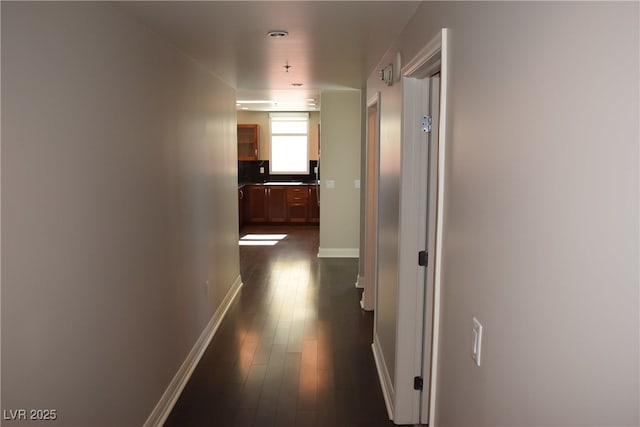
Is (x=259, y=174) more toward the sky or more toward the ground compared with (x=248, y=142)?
more toward the ground

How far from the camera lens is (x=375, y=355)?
4.02m

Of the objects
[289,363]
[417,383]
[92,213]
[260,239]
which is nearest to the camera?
[92,213]

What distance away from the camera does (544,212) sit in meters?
1.04

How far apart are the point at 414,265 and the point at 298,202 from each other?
772 cm

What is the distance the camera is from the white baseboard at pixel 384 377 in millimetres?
3181

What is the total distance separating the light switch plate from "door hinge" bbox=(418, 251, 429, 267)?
4.30 feet

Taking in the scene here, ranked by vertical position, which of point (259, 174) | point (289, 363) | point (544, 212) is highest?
point (544, 212)

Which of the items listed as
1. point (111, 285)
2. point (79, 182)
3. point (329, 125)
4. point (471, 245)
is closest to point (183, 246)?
point (111, 285)

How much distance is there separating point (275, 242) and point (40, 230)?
7.02m

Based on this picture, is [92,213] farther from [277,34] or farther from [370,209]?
[370,209]

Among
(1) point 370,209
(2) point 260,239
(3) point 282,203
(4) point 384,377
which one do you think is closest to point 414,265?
(4) point 384,377

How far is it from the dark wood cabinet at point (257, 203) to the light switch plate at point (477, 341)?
9.15 metres

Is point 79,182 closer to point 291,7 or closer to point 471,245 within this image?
point 291,7

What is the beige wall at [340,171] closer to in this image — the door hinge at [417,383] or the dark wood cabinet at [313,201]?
the dark wood cabinet at [313,201]
